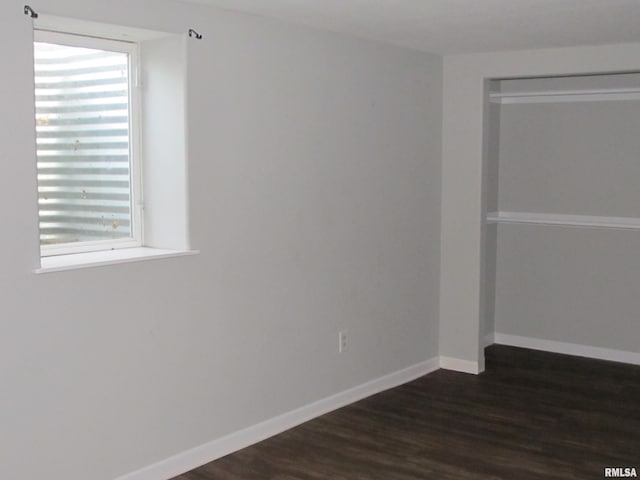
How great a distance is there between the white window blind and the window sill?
0.31 feet

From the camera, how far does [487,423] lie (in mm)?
4473

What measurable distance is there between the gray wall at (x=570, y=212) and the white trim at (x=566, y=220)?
43 mm

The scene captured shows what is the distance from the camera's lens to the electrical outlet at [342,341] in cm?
471

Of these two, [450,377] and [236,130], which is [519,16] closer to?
[236,130]

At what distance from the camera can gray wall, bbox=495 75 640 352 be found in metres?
5.73

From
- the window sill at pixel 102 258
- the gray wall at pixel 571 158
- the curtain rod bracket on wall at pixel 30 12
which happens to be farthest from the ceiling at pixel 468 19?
the window sill at pixel 102 258

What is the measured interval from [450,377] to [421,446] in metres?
1.36

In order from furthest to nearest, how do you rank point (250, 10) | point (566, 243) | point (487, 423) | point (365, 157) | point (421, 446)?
point (566, 243) < point (365, 157) < point (487, 423) < point (421, 446) < point (250, 10)

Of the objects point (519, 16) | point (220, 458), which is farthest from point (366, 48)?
point (220, 458)

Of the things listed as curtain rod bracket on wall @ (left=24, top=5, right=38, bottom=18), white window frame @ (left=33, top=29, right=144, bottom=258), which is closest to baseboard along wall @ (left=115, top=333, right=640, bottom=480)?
white window frame @ (left=33, top=29, right=144, bottom=258)

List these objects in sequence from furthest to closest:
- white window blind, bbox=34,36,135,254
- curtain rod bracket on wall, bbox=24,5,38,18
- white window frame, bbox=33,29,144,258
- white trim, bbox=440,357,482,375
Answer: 1. white trim, bbox=440,357,482,375
2. white window frame, bbox=33,29,144,258
3. white window blind, bbox=34,36,135,254
4. curtain rod bracket on wall, bbox=24,5,38,18

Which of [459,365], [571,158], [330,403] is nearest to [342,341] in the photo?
[330,403]

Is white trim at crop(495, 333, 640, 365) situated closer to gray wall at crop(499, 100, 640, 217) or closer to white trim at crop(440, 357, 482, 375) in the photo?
white trim at crop(440, 357, 482, 375)

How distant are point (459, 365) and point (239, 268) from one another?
227 centimetres
